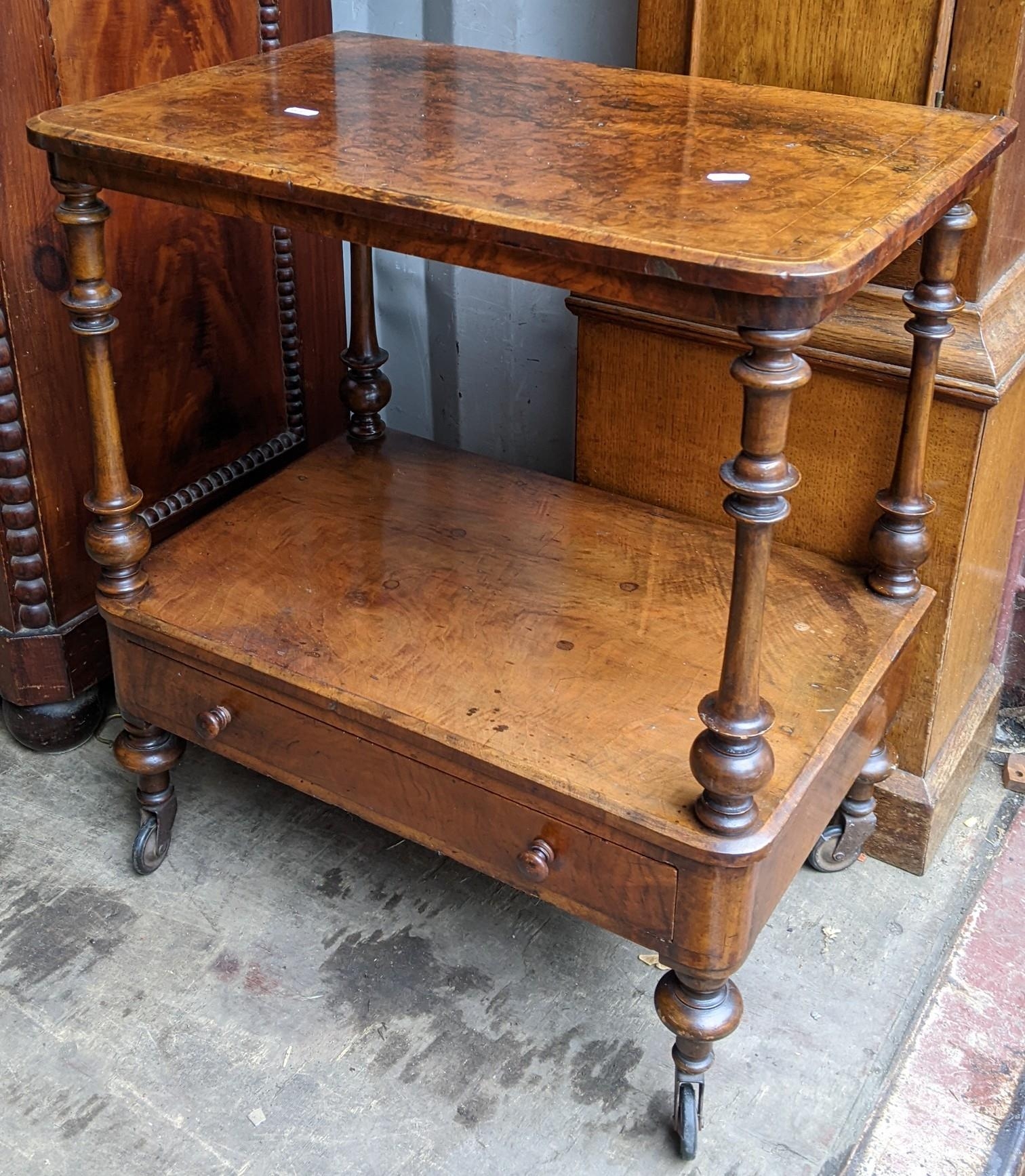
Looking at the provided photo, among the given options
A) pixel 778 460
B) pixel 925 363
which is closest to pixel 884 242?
pixel 778 460

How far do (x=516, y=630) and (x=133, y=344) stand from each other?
2.87ft

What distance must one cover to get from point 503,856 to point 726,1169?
497mm

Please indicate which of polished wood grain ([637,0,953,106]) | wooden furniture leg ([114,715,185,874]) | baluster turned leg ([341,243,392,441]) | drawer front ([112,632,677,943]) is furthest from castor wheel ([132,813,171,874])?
polished wood grain ([637,0,953,106])

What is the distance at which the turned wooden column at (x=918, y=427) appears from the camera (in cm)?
173

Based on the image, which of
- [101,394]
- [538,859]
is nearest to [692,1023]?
[538,859]

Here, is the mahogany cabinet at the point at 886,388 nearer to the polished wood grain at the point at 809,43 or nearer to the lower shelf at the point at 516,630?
the polished wood grain at the point at 809,43

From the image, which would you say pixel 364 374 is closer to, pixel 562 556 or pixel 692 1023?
pixel 562 556

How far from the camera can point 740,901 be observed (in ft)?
5.24

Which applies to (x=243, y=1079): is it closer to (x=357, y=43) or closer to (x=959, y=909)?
(x=959, y=909)

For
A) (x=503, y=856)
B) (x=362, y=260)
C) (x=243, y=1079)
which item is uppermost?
(x=362, y=260)

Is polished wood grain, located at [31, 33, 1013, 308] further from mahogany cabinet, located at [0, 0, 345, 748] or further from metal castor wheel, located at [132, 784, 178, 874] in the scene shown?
metal castor wheel, located at [132, 784, 178, 874]

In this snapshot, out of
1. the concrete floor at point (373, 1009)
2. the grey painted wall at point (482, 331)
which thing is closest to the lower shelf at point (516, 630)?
the concrete floor at point (373, 1009)

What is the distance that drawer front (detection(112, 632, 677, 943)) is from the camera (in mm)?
1657

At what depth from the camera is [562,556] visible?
2061mm
